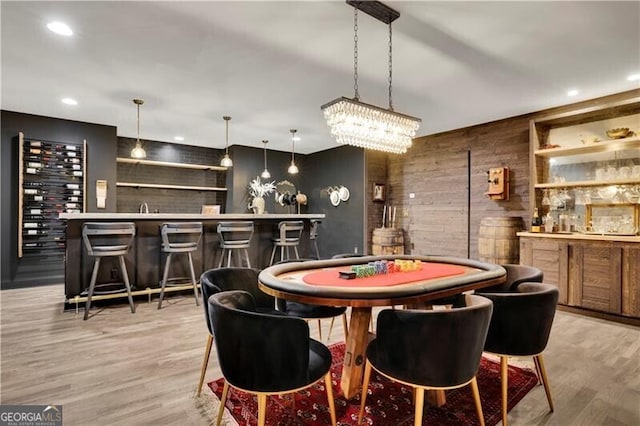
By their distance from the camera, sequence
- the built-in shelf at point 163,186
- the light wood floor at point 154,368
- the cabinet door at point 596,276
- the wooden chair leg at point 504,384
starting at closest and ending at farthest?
the wooden chair leg at point 504,384
the light wood floor at point 154,368
the cabinet door at point 596,276
the built-in shelf at point 163,186

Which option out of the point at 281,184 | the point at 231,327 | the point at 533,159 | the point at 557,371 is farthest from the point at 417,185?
the point at 231,327

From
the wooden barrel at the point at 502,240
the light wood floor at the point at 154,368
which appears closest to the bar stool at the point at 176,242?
the light wood floor at the point at 154,368

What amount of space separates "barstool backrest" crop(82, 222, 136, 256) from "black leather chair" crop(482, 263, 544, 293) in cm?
371

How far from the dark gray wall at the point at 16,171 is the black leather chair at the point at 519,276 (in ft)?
19.3

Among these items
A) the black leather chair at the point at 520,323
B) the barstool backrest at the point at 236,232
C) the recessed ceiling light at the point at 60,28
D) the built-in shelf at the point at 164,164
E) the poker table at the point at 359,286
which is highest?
the recessed ceiling light at the point at 60,28

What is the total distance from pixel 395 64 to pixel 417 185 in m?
3.42

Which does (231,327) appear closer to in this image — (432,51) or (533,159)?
(432,51)

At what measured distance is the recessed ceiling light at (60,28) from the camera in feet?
8.93

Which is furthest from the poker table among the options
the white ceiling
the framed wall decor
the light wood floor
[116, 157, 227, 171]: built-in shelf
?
[116, 157, 227, 171]: built-in shelf

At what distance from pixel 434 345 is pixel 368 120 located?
190 cm

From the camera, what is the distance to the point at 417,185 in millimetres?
6469

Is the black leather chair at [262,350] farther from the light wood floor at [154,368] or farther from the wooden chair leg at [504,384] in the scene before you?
the wooden chair leg at [504,384]

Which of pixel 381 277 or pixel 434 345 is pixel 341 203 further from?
pixel 434 345

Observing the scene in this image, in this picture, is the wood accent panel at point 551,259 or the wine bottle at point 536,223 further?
the wine bottle at point 536,223
